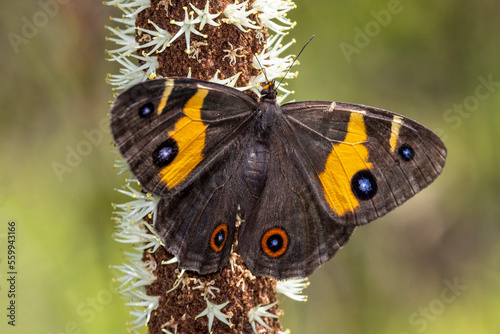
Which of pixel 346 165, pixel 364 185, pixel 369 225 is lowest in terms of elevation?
pixel 364 185

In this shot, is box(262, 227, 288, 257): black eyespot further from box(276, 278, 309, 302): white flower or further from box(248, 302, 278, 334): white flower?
box(276, 278, 309, 302): white flower

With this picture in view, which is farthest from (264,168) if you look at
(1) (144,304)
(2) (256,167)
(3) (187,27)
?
(1) (144,304)

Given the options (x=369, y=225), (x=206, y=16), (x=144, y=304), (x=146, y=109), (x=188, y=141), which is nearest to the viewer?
(x=146, y=109)

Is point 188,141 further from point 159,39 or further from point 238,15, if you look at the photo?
point 238,15

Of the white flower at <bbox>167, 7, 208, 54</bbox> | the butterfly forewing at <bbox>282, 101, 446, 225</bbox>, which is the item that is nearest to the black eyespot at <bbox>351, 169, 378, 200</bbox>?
the butterfly forewing at <bbox>282, 101, 446, 225</bbox>

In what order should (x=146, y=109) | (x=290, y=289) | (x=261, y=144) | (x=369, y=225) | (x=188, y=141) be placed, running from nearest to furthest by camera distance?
(x=146, y=109), (x=188, y=141), (x=261, y=144), (x=290, y=289), (x=369, y=225)

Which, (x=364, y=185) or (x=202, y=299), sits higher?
(x=364, y=185)

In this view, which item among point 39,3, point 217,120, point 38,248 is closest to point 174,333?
point 217,120

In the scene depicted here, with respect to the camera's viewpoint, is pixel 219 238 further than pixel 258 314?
No
